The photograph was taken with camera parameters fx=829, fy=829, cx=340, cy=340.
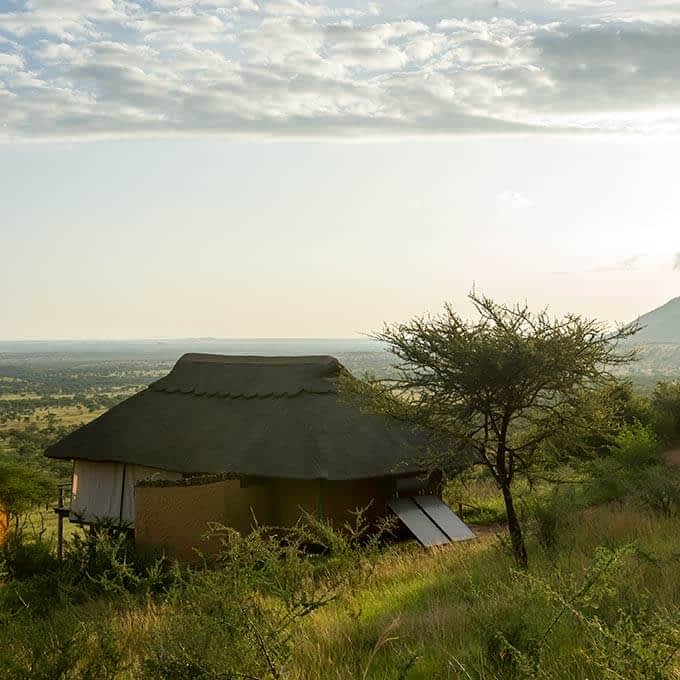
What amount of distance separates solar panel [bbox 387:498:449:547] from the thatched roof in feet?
Result: 3.57

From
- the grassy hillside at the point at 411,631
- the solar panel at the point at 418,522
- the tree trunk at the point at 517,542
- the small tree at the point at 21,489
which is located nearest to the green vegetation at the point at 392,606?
the grassy hillside at the point at 411,631

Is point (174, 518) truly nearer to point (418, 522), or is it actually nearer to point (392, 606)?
point (418, 522)

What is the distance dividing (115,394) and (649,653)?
126709 millimetres

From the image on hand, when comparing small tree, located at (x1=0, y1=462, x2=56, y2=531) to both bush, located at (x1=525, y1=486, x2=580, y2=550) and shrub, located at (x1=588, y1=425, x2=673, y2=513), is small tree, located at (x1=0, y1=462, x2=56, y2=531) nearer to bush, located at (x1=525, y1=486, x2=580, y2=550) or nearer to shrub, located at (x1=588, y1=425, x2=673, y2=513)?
shrub, located at (x1=588, y1=425, x2=673, y2=513)

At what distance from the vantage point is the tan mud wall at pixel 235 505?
15305 millimetres

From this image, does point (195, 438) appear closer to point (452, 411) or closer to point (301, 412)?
point (301, 412)

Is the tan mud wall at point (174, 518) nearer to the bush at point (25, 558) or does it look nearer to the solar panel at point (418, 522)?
the bush at point (25, 558)

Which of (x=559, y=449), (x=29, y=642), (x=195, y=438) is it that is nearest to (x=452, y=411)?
(x=559, y=449)

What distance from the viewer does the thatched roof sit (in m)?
17.3

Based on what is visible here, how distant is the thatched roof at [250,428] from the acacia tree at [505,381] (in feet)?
14.2

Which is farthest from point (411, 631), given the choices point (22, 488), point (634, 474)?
point (22, 488)

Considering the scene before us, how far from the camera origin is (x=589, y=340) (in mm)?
10852

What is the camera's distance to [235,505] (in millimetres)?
16672

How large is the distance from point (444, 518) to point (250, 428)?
473cm
